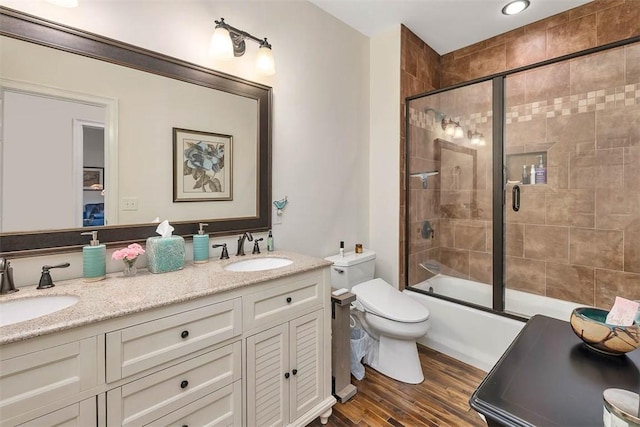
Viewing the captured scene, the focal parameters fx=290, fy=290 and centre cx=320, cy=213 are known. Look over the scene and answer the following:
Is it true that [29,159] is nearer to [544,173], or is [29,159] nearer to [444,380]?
[444,380]

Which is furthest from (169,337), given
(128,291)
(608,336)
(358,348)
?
(358,348)

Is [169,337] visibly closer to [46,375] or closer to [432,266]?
[46,375]

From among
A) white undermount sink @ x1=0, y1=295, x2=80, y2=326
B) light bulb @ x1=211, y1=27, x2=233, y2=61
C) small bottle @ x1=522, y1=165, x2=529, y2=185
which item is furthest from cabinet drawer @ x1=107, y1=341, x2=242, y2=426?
small bottle @ x1=522, y1=165, x2=529, y2=185

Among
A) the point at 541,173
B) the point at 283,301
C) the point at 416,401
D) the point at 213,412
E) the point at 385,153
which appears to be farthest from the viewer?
the point at 385,153

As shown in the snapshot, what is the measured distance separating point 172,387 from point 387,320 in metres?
1.34

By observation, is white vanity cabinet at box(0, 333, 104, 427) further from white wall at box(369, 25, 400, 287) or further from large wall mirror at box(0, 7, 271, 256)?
white wall at box(369, 25, 400, 287)

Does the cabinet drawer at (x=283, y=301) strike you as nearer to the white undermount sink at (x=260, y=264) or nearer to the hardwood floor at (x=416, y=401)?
the white undermount sink at (x=260, y=264)

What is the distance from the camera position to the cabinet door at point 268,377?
1.27 m

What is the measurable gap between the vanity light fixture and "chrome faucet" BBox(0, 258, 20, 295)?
1.34 meters

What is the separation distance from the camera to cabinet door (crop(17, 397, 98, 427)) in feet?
2.63

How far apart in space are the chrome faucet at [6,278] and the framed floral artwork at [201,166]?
2.21 feet

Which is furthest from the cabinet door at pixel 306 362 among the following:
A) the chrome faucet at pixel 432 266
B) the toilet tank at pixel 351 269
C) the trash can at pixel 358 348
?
the chrome faucet at pixel 432 266

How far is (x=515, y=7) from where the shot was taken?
2256mm

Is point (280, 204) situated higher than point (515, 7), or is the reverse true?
point (515, 7)
